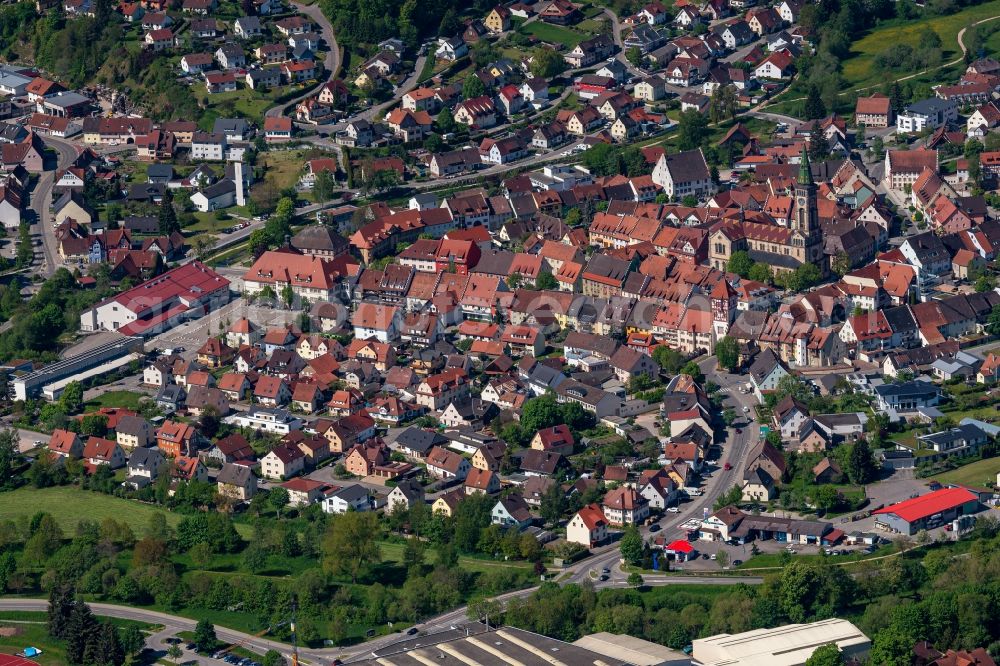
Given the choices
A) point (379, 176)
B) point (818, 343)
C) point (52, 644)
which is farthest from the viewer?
point (379, 176)

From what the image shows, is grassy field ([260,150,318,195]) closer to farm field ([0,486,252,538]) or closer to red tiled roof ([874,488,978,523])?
farm field ([0,486,252,538])

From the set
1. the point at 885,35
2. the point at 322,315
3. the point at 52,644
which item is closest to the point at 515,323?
the point at 322,315

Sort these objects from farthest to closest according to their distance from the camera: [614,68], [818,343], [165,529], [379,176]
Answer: [614,68], [379,176], [818,343], [165,529]

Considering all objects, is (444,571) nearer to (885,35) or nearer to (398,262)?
(398,262)

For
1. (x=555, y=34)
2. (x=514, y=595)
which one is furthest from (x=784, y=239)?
(x=555, y=34)

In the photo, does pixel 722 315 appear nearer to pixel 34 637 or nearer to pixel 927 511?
pixel 927 511

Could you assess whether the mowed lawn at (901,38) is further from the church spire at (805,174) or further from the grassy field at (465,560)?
the grassy field at (465,560)
